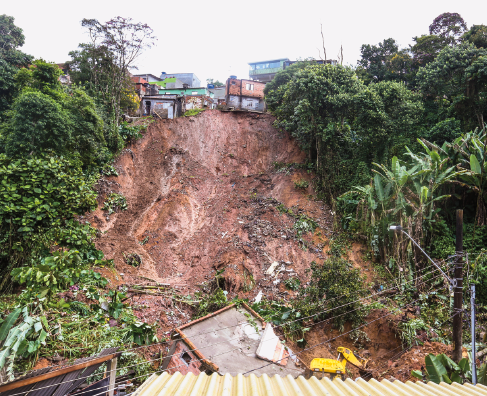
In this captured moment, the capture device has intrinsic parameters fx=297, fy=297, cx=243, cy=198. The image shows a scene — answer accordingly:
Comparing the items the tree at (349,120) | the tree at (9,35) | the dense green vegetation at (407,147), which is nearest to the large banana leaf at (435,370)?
the dense green vegetation at (407,147)

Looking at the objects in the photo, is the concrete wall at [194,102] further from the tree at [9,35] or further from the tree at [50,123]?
the tree at [9,35]

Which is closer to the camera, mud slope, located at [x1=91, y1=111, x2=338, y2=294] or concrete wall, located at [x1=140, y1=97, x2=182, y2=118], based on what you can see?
mud slope, located at [x1=91, y1=111, x2=338, y2=294]

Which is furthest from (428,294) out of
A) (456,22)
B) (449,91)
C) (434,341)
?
(456,22)

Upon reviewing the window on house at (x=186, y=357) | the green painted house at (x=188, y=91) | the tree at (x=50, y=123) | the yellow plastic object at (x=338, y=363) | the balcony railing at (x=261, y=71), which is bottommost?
the yellow plastic object at (x=338, y=363)

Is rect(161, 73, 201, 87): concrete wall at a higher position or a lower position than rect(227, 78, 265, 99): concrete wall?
higher

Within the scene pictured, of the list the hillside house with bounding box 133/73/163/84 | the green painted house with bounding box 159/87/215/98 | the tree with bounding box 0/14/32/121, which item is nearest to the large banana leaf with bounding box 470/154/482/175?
the tree with bounding box 0/14/32/121

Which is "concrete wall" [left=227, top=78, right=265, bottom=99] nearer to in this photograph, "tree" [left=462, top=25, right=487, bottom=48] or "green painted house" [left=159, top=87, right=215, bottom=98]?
"green painted house" [left=159, top=87, right=215, bottom=98]

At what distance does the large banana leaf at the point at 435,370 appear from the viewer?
17.2ft

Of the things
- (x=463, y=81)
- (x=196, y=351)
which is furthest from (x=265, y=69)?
(x=196, y=351)

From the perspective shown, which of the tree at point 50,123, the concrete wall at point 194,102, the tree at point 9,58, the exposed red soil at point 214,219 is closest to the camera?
the exposed red soil at point 214,219

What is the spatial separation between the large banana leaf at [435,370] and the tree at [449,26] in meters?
21.0

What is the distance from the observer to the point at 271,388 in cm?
343

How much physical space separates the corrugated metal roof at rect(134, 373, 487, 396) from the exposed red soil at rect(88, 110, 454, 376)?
423cm

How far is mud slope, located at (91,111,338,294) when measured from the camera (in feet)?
Answer: 41.4
